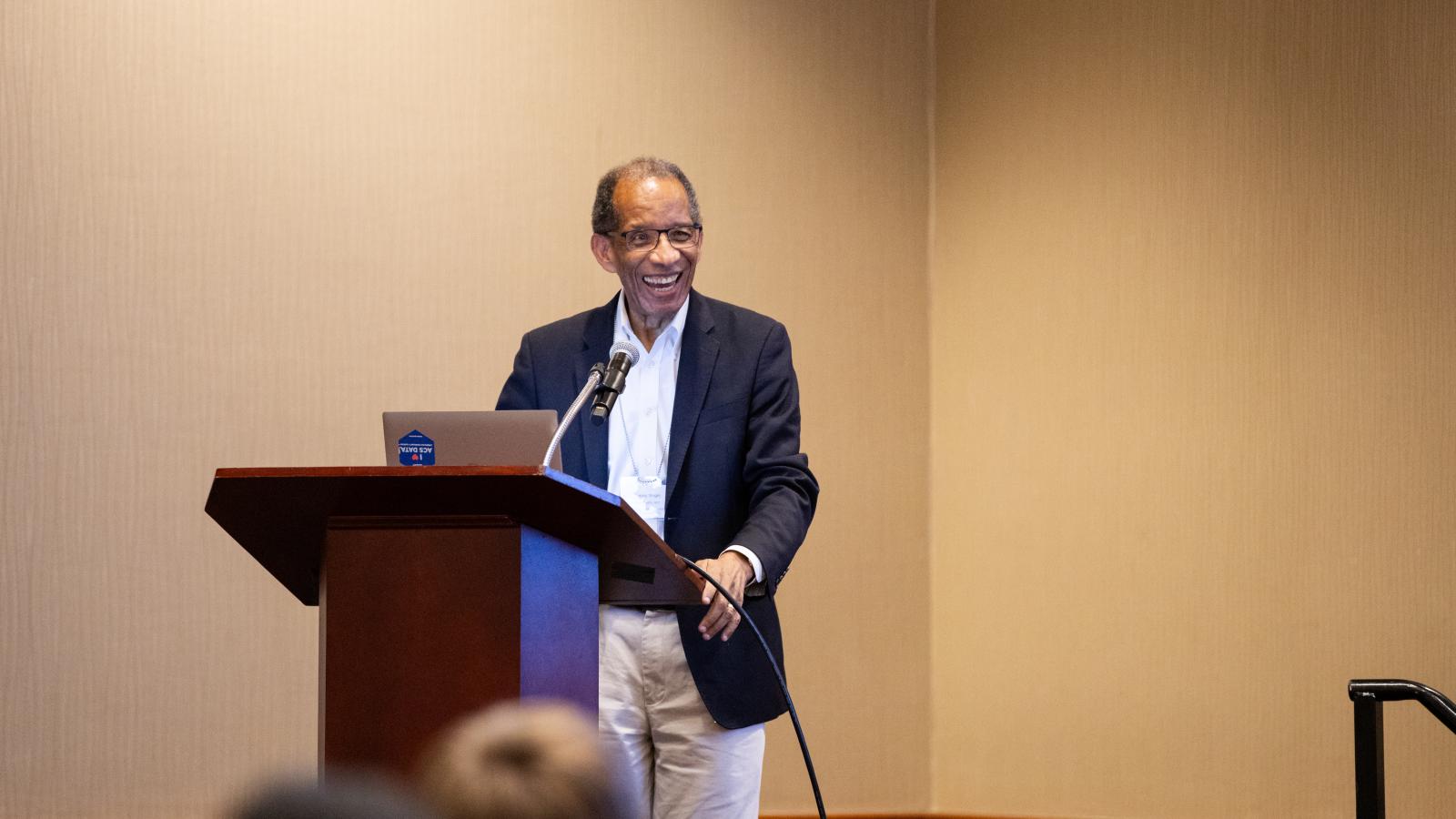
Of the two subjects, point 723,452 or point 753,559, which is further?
point 723,452

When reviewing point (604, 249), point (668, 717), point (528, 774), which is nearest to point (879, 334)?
point (604, 249)

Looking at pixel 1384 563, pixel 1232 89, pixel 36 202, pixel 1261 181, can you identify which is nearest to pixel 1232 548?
pixel 1384 563

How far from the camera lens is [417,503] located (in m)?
1.86

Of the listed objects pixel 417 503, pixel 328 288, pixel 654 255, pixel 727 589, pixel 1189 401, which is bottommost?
pixel 727 589

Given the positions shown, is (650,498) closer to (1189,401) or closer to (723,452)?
(723,452)

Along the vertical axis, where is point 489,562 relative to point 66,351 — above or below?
below

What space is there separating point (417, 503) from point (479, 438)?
0.26 m

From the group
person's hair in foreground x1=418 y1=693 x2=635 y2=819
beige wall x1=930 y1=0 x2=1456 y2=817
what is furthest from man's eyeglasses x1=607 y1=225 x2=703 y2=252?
beige wall x1=930 y1=0 x2=1456 y2=817

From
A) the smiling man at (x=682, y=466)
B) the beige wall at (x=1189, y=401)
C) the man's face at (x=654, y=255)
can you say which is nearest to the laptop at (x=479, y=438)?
the smiling man at (x=682, y=466)

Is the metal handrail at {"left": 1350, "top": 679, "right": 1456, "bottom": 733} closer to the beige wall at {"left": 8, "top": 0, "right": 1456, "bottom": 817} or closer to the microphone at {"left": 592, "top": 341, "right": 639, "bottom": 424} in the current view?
the microphone at {"left": 592, "top": 341, "right": 639, "bottom": 424}

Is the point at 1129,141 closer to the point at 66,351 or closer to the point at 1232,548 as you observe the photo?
the point at 1232,548

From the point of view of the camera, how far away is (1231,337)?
431 cm

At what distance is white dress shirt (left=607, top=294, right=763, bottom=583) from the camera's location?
2635 mm

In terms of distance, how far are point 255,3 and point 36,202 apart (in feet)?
2.59
